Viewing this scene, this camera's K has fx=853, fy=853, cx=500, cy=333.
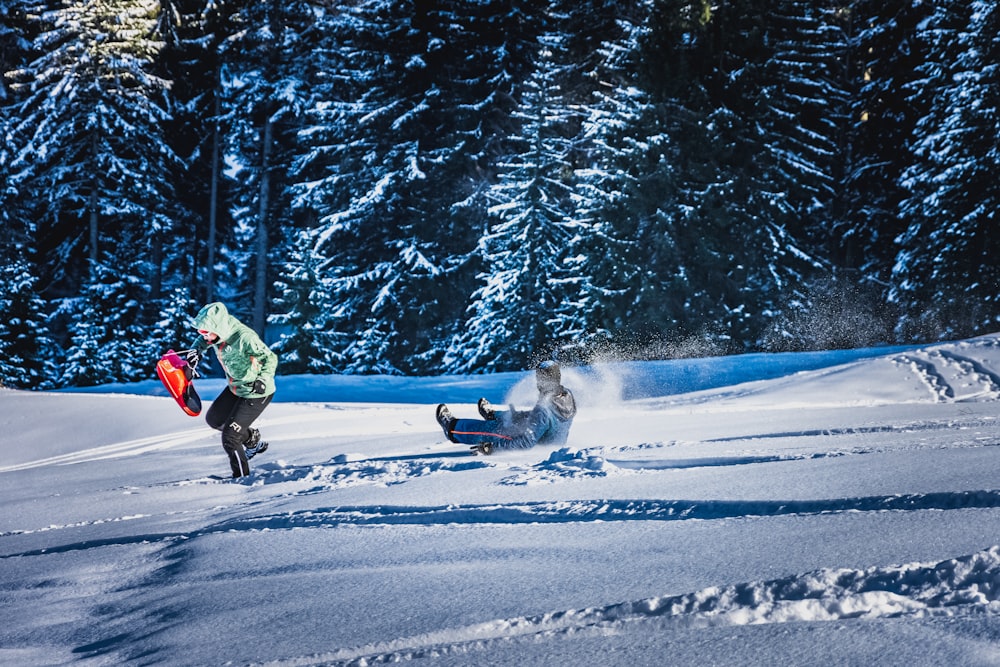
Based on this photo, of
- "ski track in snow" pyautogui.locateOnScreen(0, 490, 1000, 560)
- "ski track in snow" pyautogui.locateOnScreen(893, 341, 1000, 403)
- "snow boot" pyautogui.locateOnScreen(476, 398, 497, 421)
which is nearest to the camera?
"ski track in snow" pyautogui.locateOnScreen(0, 490, 1000, 560)

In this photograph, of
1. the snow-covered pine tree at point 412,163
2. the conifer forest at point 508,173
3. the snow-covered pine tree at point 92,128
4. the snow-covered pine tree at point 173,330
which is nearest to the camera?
the conifer forest at point 508,173

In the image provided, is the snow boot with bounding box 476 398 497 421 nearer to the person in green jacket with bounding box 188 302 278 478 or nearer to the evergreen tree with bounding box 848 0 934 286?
the person in green jacket with bounding box 188 302 278 478

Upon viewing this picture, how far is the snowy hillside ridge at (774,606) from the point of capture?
2.65 meters

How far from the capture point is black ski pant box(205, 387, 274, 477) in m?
7.02

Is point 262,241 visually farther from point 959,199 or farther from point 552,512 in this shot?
point 552,512

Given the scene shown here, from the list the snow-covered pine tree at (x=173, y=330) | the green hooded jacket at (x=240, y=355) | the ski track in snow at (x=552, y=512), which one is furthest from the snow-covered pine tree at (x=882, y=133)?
the ski track in snow at (x=552, y=512)

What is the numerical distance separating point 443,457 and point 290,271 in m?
23.5

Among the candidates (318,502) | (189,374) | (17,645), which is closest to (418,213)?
(189,374)

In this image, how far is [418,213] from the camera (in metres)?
27.0

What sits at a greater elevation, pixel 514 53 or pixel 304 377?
pixel 514 53

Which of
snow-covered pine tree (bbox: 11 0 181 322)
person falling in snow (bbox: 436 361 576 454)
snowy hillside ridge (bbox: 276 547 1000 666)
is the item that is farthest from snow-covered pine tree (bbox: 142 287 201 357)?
snowy hillside ridge (bbox: 276 547 1000 666)

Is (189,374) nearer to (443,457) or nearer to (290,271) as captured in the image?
(443,457)

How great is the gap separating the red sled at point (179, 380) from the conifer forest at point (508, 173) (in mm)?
15527

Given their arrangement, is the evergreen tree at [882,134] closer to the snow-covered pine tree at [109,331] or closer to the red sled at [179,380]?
the snow-covered pine tree at [109,331]
